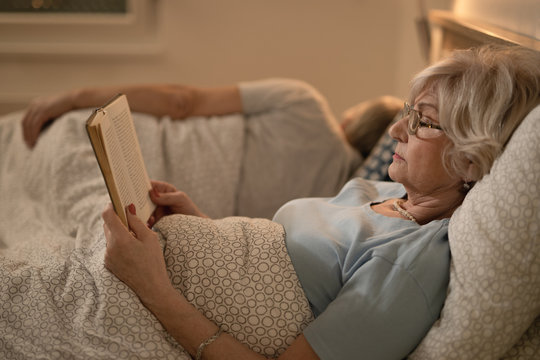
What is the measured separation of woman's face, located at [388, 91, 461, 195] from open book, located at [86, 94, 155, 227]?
0.53m

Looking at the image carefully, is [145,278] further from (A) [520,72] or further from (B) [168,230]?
(A) [520,72]

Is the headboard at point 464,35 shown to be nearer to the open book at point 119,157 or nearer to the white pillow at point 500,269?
the white pillow at point 500,269

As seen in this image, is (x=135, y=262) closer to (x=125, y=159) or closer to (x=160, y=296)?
(x=160, y=296)

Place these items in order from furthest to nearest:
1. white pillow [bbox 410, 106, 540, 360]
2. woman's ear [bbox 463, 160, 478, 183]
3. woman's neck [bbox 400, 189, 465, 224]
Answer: woman's neck [bbox 400, 189, 465, 224] → woman's ear [bbox 463, 160, 478, 183] → white pillow [bbox 410, 106, 540, 360]

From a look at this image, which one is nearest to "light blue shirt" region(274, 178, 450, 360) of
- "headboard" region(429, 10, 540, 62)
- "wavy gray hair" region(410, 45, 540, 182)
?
"wavy gray hair" region(410, 45, 540, 182)

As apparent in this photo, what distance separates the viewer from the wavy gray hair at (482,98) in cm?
95

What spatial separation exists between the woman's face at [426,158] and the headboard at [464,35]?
244mm

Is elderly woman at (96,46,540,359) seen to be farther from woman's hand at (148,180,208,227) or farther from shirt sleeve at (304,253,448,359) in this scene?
woman's hand at (148,180,208,227)

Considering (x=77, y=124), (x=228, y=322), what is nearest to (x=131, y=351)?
(x=228, y=322)

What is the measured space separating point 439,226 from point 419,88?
287mm

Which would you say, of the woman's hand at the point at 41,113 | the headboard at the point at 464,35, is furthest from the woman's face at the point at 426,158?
the woman's hand at the point at 41,113

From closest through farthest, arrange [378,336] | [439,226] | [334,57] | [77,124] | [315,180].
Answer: [378,336] < [439,226] < [77,124] < [315,180] < [334,57]

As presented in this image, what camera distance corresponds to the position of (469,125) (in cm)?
99

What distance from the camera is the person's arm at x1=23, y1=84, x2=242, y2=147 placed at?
74.9 inches
